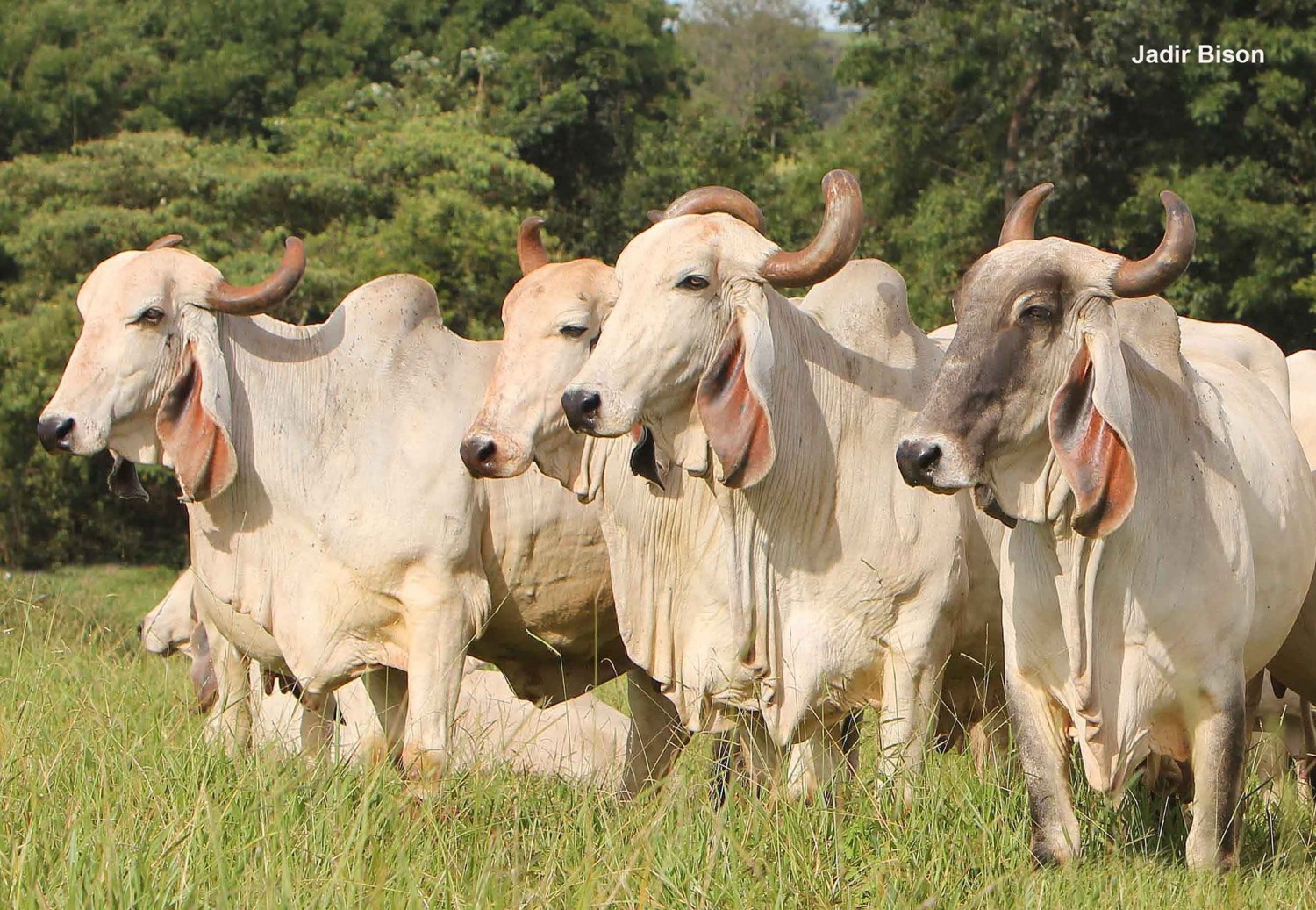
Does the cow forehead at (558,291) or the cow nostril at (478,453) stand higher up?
the cow forehead at (558,291)

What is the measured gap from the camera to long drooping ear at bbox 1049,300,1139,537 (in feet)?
12.9

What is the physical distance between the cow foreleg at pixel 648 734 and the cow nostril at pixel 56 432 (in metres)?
1.91

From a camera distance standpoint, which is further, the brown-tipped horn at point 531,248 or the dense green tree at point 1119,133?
the dense green tree at point 1119,133

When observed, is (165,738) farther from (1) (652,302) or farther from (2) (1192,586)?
(2) (1192,586)

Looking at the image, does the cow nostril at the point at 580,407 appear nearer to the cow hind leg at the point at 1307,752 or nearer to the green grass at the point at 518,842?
the green grass at the point at 518,842

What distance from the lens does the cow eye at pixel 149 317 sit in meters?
5.50

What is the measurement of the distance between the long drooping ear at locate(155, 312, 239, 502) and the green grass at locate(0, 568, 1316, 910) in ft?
2.81

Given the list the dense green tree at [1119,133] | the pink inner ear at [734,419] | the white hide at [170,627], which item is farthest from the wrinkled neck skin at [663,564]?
the dense green tree at [1119,133]

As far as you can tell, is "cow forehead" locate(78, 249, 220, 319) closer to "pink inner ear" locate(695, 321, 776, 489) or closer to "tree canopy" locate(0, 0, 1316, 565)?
"pink inner ear" locate(695, 321, 776, 489)

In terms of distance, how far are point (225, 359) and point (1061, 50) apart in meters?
12.1

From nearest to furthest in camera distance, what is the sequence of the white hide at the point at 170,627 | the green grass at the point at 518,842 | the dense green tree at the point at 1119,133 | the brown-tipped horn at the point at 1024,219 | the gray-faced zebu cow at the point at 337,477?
the green grass at the point at 518,842
the brown-tipped horn at the point at 1024,219
the gray-faced zebu cow at the point at 337,477
the white hide at the point at 170,627
the dense green tree at the point at 1119,133

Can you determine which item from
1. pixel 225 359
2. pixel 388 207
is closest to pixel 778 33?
pixel 388 207

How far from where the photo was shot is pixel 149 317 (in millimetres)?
5520

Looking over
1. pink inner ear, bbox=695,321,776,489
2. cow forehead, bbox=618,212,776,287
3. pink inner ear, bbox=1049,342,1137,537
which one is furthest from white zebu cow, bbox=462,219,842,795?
pink inner ear, bbox=1049,342,1137,537
